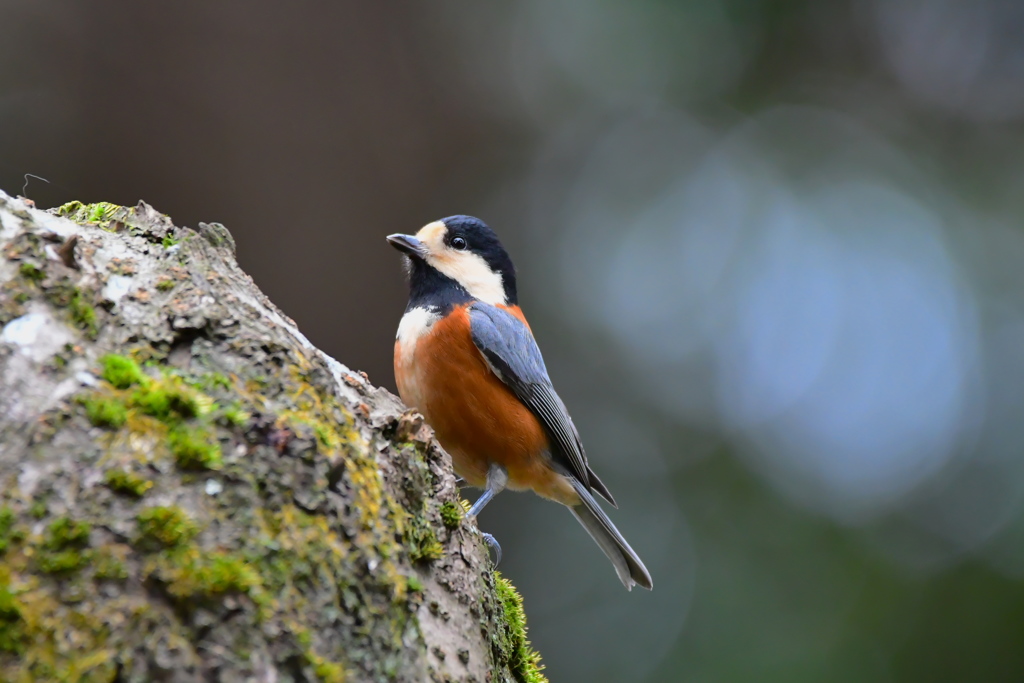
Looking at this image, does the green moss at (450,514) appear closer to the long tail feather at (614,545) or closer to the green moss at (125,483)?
the green moss at (125,483)

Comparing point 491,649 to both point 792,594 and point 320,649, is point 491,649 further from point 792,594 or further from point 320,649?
point 792,594

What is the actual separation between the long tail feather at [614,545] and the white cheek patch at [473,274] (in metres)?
1.14

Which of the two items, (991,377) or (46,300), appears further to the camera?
(991,377)

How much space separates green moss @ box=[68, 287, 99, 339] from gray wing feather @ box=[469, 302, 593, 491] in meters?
2.15

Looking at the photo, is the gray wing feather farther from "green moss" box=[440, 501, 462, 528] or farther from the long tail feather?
"green moss" box=[440, 501, 462, 528]

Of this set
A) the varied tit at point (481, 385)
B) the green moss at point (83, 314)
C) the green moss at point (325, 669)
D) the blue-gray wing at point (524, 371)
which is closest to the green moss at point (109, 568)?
the green moss at point (325, 669)

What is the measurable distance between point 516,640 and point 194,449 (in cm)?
134

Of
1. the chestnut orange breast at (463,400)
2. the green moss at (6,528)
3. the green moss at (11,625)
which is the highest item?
the green moss at (6,528)

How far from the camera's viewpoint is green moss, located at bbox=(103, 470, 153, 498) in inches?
65.6

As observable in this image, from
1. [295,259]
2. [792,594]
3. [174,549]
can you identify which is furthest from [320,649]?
[792,594]

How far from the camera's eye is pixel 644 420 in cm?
859

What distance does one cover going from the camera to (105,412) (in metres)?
1.76

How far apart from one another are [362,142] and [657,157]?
3.99 meters

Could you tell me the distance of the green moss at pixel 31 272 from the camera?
77.0 inches
